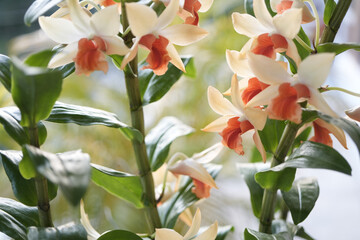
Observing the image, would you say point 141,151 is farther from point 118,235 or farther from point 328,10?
point 328,10

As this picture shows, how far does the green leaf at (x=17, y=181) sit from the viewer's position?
481mm

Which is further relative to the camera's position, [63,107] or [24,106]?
[63,107]

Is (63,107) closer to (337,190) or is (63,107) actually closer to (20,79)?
(20,79)

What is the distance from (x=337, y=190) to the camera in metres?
2.02

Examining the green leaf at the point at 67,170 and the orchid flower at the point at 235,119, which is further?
the orchid flower at the point at 235,119

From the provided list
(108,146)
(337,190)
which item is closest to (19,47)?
(108,146)

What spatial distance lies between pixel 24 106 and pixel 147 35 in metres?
0.14

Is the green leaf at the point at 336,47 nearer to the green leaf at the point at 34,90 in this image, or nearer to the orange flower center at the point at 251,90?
the orange flower center at the point at 251,90

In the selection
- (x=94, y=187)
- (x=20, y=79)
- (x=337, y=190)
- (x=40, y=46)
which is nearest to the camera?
(x=20, y=79)

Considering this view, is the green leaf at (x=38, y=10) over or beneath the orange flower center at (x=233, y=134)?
over

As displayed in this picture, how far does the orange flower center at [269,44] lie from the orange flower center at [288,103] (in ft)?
0.17

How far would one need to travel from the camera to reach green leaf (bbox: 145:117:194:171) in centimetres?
63

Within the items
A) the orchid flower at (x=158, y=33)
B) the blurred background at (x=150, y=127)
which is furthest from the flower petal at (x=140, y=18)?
the blurred background at (x=150, y=127)

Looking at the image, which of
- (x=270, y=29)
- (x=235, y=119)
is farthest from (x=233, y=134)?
(x=270, y=29)
